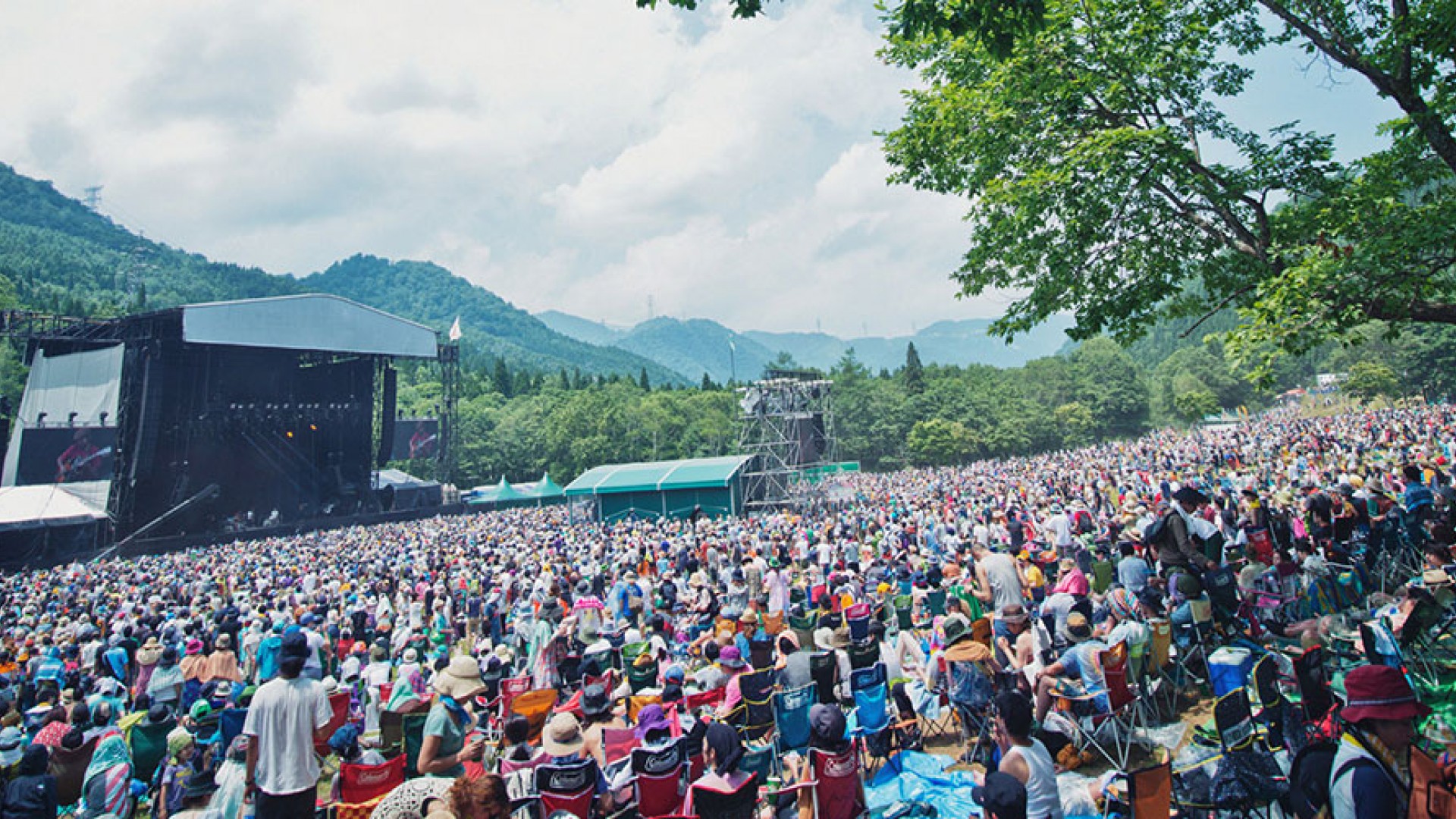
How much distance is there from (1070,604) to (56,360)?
4677 centimetres

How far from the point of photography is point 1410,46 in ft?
20.4

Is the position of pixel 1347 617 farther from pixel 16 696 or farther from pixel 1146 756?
pixel 16 696

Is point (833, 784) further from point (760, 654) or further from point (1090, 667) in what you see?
point (760, 654)

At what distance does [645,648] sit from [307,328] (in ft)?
116

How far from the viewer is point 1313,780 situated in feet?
8.98

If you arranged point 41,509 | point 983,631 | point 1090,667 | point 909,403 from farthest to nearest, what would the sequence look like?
point 909,403
point 41,509
point 983,631
point 1090,667

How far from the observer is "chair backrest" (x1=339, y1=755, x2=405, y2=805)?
14.8 feet

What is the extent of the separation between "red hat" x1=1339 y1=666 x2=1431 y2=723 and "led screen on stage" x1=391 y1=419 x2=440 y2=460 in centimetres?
5514

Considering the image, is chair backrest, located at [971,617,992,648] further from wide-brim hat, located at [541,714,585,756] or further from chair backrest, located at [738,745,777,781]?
wide-brim hat, located at [541,714,585,756]

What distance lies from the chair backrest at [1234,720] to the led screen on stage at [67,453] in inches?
1590

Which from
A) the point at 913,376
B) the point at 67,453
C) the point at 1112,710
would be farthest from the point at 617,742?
the point at 913,376

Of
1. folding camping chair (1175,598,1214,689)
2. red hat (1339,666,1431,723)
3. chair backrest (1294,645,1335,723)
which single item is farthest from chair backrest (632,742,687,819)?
folding camping chair (1175,598,1214,689)

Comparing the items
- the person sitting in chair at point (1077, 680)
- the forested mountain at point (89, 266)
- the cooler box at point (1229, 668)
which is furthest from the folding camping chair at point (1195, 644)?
the forested mountain at point (89, 266)

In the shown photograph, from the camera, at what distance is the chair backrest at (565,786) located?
4.13 metres
